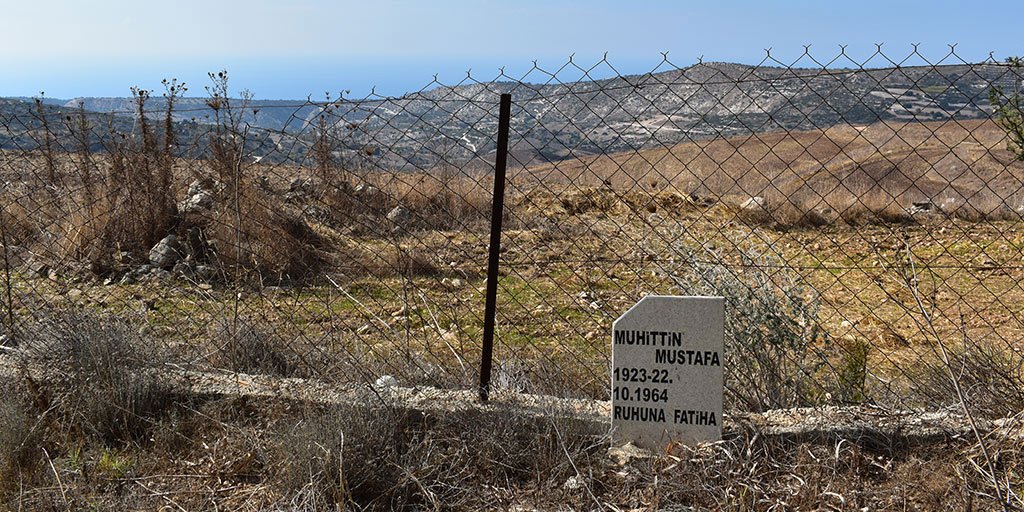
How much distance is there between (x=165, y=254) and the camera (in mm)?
7133

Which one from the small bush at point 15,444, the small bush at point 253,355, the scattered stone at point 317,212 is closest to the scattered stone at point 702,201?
the scattered stone at point 317,212

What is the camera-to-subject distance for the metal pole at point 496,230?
3.37m

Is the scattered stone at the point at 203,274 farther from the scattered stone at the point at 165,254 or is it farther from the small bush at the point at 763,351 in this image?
the small bush at the point at 763,351

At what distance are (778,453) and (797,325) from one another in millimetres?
825

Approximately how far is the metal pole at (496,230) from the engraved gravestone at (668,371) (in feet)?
2.02

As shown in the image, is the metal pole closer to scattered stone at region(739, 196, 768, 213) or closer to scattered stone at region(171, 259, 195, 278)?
scattered stone at region(171, 259, 195, 278)

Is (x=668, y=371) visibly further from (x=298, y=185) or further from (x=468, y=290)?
(x=298, y=185)

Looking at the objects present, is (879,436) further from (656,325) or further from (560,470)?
(560,470)

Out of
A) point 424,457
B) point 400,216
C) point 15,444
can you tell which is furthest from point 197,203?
point 424,457

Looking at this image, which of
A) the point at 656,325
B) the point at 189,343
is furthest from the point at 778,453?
the point at 189,343

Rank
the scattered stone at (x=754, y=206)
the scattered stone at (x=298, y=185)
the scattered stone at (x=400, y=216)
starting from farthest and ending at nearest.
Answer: the scattered stone at (x=754, y=206) → the scattered stone at (x=298, y=185) → the scattered stone at (x=400, y=216)

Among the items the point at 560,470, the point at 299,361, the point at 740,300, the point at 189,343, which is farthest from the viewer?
the point at 189,343

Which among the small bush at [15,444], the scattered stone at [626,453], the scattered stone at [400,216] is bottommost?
the small bush at [15,444]

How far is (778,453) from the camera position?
129 inches
